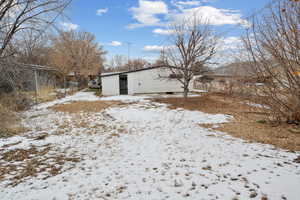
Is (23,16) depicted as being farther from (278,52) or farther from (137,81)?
(137,81)

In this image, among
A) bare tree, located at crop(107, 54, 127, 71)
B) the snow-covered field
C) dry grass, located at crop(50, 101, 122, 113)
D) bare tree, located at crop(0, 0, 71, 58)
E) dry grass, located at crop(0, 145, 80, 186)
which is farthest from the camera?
bare tree, located at crop(107, 54, 127, 71)

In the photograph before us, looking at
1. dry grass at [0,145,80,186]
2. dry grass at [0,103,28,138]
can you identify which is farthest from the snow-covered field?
dry grass at [0,103,28,138]

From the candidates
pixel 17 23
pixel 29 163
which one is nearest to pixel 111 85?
pixel 17 23

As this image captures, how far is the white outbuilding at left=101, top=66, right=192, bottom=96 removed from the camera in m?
16.0

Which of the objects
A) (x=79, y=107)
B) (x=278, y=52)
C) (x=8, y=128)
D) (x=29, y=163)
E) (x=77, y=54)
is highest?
(x=77, y=54)

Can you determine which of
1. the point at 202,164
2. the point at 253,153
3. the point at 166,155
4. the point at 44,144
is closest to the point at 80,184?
the point at 166,155

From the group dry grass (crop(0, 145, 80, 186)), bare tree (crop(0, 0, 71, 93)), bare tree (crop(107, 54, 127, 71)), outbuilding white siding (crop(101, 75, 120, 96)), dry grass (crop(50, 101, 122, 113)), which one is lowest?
dry grass (crop(0, 145, 80, 186))

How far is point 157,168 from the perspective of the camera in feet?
9.85

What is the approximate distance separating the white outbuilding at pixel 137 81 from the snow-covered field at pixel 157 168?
36.2ft

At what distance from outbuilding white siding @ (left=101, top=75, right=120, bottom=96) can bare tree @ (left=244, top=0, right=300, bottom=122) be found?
13.7 metres

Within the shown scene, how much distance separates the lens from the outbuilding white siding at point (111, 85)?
16.4m

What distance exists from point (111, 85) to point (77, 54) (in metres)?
11.8

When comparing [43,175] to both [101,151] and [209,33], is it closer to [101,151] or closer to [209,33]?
[101,151]

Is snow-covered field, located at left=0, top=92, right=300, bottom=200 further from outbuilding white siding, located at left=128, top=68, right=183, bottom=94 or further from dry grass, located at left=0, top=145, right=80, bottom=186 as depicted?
outbuilding white siding, located at left=128, top=68, right=183, bottom=94
